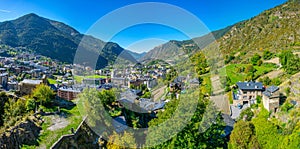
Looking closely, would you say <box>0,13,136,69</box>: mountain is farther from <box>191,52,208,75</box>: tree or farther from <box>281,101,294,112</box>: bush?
<box>281,101,294,112</box>: bush

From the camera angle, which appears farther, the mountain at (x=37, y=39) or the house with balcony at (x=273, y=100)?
the mountain at (x=37, y=39)

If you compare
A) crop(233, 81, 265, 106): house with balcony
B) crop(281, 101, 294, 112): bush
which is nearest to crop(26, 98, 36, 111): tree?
crop(281, 101, 294, 112): bush

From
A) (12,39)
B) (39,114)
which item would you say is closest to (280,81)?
(39,114)

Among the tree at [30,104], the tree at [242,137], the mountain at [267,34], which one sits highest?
the mountain at [267,34]

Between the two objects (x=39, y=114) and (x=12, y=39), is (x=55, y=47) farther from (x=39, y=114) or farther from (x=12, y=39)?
(x=39, y=114)

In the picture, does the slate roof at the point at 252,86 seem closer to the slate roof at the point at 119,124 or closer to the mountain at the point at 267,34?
the slate roof at the point at 119,124

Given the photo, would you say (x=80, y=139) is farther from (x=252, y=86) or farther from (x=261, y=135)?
(x=252, y=86)

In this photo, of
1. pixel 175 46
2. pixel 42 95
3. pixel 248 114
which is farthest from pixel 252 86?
pixel 42 95

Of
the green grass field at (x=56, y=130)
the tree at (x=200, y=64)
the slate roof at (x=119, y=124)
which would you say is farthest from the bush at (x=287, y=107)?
the green grass field at (x=56, y=130)
